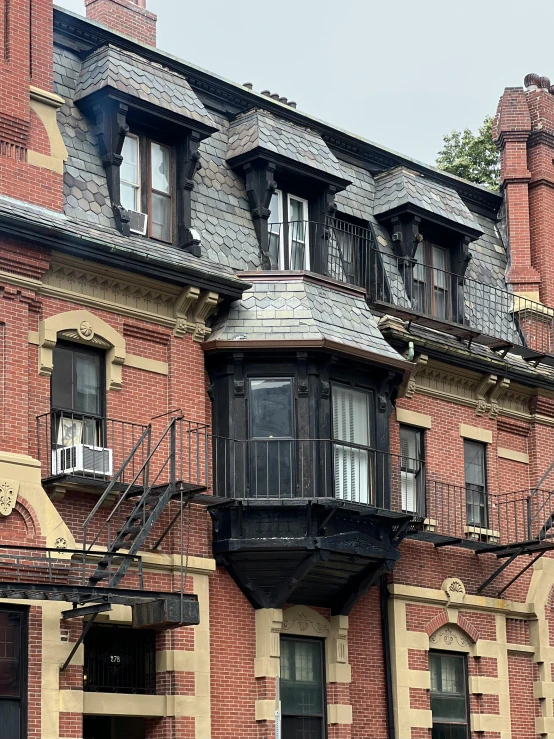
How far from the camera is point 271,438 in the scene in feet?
81.8

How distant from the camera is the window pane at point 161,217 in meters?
25.9

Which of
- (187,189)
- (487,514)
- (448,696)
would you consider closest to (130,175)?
(187,189)

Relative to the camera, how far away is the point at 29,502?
71.4ft

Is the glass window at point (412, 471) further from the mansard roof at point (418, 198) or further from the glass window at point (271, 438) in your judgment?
the mansard roof at point (418, 198)

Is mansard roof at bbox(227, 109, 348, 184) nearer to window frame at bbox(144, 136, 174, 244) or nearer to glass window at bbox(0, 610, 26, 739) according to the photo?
window frame at bbox(144, 136, 174, 244)

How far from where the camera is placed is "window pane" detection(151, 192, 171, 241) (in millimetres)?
25923

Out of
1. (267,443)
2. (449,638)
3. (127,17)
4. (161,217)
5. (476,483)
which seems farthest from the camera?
(127,17)

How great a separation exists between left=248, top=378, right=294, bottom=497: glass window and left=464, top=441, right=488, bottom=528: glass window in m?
5.74

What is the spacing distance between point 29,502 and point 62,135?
6.64 meters

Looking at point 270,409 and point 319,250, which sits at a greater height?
point 319,250

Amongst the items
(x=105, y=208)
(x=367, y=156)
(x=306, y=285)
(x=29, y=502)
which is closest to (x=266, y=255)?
(x=306, y=285)

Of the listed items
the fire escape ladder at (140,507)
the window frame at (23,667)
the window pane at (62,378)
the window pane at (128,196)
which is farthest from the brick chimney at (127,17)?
the window frame at (23,667)

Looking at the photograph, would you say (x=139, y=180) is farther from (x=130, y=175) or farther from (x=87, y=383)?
(x=87, y=383)

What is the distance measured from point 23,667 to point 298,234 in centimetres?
1054
